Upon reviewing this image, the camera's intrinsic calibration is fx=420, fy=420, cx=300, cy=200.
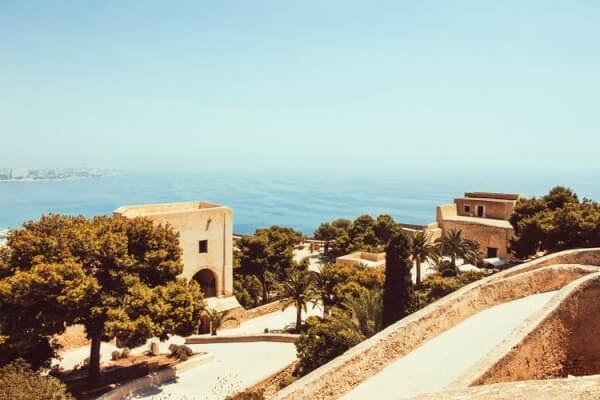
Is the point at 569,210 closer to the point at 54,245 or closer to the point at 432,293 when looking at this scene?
the point at 432,293

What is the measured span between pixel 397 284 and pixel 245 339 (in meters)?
7.48

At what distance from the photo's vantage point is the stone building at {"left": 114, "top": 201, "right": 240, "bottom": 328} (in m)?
23.7

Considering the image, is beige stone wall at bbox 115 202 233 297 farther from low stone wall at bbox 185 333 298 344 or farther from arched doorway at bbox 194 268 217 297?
low stone wall at bbox 185 333 298 344

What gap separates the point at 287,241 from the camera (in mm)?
32188

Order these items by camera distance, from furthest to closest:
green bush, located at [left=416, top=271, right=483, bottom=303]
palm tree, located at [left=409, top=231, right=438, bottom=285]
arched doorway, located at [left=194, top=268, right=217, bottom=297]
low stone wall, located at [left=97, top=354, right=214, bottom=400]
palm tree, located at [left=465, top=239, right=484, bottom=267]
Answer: palm tree, located at [left=465, top=239, right=484, bottom=267], arched doorway, located at [left=194, top=268, right=217, bottom=297], palm tree, located at [left=409, top=231, right=438, bottom=285], green bush, located at [left=416, top=271, right=483, bottom=303], low stone wall, located at [left=97, top=354, right=214, bottom=400]

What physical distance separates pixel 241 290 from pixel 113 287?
14744mm

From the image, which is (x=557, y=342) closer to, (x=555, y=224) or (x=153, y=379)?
(x=153, y=379)

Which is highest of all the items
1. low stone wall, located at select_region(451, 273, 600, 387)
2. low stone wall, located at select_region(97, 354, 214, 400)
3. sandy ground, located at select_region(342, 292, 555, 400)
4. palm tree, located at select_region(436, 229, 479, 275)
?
low stone wall, located at select_region(451, 273, 600, 387)

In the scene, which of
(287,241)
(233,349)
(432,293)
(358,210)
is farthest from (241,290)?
(358,210)

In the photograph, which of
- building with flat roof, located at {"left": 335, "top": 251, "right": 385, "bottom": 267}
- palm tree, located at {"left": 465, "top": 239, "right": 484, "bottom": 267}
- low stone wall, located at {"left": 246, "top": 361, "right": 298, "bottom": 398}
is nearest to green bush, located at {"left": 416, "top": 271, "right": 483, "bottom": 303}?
building with flat roof, located at {"left": 335, "top": 251, "right": 385, "bottom": 267}

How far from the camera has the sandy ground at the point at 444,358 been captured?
7.93m

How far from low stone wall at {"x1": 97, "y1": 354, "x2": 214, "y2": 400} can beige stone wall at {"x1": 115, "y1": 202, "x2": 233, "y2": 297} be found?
8.14m

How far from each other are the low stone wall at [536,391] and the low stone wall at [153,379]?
1147cm

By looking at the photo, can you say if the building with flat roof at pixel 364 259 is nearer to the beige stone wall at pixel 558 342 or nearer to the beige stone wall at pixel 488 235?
the beige stone wall at pixel 488 235
